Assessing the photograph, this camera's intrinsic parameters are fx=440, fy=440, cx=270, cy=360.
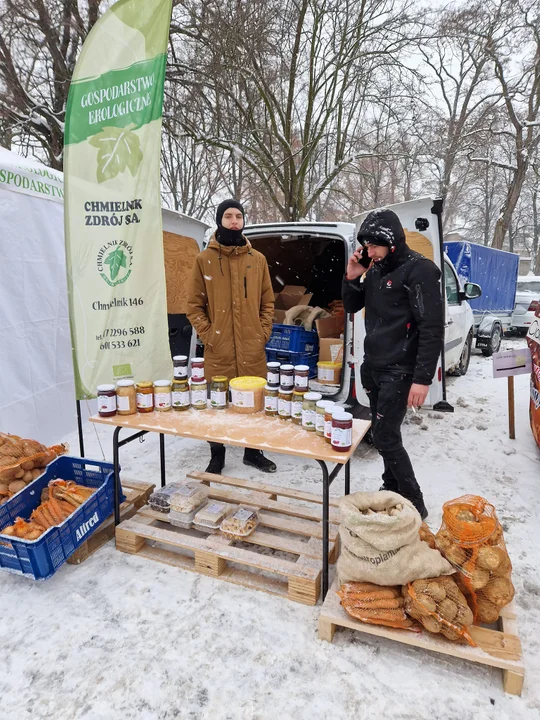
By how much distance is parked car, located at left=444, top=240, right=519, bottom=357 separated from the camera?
975 centimetres

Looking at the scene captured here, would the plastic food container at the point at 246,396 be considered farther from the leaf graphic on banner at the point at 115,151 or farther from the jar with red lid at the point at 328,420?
the leaf graphic on banner at the point at 115,151

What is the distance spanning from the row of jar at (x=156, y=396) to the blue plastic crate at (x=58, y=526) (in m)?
0.47

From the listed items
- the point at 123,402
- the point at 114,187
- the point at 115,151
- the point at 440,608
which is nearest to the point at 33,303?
the point at 114,187

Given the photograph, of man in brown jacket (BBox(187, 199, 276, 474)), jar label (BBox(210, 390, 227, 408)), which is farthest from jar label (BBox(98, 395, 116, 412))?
man in brown jacket (BBox(187, 199, 276, 474))

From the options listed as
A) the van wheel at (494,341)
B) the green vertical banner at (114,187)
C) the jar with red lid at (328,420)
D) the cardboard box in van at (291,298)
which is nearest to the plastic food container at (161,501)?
the green vertical banner at (114,187)

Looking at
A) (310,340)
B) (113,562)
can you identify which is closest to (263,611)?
(113,562)

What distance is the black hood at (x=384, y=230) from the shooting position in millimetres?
2785

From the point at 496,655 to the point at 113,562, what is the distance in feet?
7.04

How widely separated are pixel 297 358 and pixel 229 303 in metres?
1.37

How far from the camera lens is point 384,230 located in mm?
2787

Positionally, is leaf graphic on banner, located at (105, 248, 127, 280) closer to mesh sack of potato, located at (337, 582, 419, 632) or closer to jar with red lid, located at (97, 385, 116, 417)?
jar with red lid, located at (97, 385, 116, 417)

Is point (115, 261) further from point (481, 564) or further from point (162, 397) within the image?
point (481, 564)

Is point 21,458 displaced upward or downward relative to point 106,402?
downward

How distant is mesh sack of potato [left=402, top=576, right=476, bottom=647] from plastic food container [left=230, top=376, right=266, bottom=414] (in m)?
1.36
